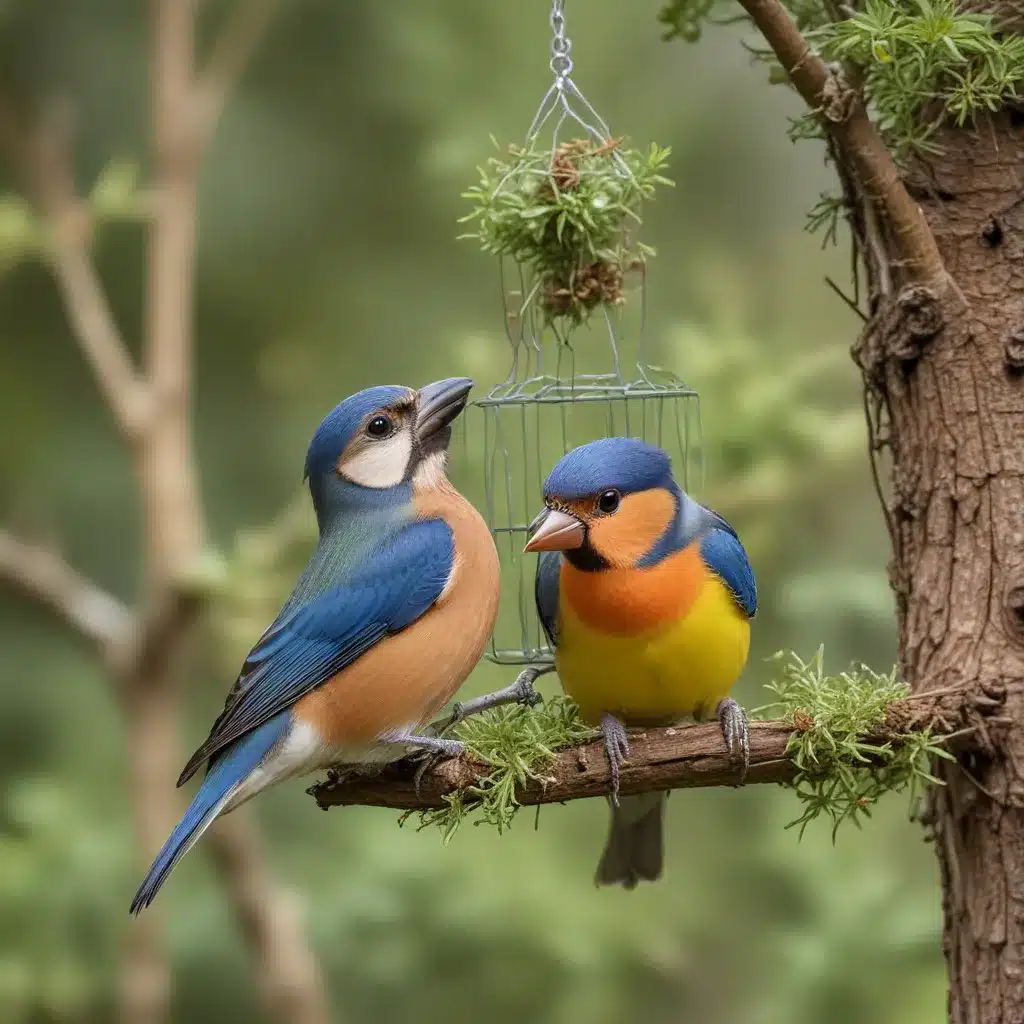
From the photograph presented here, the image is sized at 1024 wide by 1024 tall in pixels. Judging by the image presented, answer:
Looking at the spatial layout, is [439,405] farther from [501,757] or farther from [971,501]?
[971,501]

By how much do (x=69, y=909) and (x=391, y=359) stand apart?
8.30 ft

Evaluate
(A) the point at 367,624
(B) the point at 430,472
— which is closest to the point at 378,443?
(B) the point at 430,472

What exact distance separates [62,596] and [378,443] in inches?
91.2

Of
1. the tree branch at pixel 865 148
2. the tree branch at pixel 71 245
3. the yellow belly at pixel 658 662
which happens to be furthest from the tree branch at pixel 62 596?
the tree branch at pixel 865 148

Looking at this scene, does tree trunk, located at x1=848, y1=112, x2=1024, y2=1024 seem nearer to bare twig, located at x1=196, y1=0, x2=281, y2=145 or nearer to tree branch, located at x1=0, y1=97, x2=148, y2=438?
tree branch, located at x1=0, y1=97, x2=148, y2=438

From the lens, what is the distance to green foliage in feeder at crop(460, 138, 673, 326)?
10.2 ft

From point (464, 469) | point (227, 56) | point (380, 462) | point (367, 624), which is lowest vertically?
point (367, 624)

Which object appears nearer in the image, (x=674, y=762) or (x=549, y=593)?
(x=674, y=762)

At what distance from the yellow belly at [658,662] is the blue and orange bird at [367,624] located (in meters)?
0.21

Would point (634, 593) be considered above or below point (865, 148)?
below

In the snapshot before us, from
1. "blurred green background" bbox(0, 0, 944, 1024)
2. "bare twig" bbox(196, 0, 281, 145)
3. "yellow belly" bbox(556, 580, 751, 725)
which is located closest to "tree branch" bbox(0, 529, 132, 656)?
"blurred green background" bbox(0, 0, 944, 1024)

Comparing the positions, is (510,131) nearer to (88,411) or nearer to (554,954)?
(88,411)

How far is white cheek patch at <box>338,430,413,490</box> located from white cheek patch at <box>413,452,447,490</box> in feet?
0.12

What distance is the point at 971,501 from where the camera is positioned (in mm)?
2963
